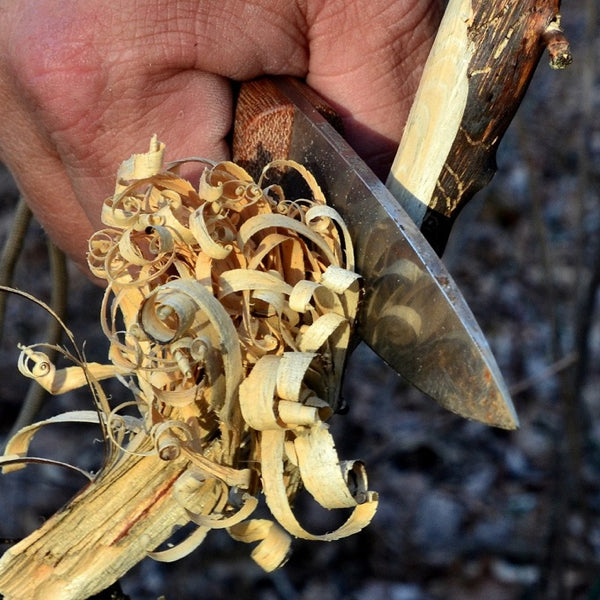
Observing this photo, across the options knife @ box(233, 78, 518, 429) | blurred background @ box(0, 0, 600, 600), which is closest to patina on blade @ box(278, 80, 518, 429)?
knife @ box(233, 78, 518, 429)

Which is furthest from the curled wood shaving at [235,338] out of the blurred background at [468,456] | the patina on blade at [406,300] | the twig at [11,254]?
the blurred background at [468,456]

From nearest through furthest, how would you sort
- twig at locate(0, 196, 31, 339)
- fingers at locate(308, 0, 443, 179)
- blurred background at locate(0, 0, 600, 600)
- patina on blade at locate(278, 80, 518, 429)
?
1. patina on blade at locate(278, 80, 518, 429)
2. fingers at locate(308, 0, 443, 179)
3. twig at locate(0, 196, 31, 339)
4. blurred background at locate(0, 0, 600, 600)

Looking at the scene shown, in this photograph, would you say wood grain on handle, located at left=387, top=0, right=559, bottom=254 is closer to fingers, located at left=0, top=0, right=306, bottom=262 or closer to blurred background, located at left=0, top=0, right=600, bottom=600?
fingers, located at left=0, top=0, right=306, bottom=262

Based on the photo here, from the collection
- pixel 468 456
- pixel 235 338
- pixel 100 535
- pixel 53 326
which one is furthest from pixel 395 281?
pixel 468 456

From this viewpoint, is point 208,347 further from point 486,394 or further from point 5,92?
point 5,92

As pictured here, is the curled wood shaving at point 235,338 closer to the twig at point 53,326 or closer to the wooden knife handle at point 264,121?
the wooden knife handle at point 264,121

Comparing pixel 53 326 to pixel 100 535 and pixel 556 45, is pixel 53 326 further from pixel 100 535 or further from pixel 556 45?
pixel 556 45
